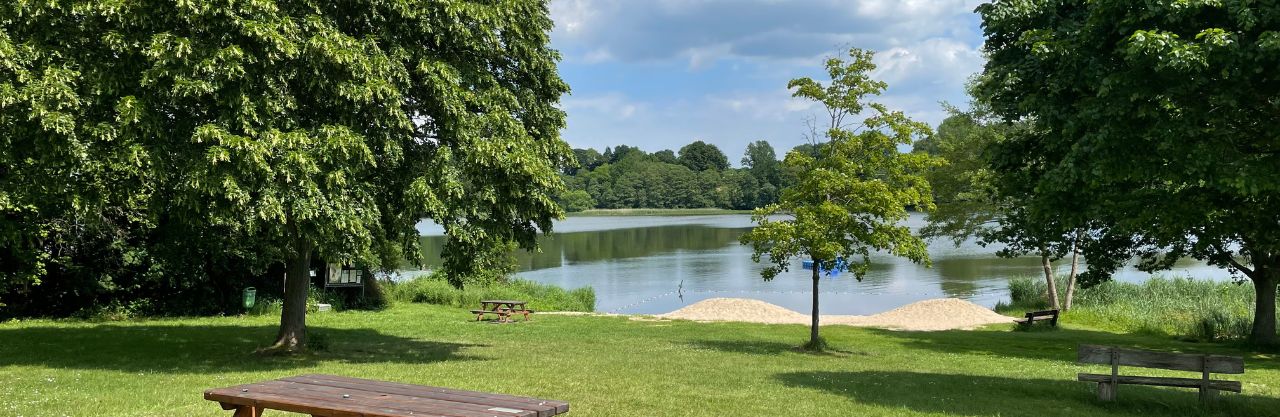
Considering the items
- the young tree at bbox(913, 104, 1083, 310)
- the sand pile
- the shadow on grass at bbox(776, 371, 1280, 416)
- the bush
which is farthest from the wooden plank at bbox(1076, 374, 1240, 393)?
the bush

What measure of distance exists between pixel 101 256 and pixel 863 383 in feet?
63.2

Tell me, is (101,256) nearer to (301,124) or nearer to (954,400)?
(301,124)

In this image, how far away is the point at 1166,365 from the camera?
402 inches

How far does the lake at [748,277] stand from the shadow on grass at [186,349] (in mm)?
12481

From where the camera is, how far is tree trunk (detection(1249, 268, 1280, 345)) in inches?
747

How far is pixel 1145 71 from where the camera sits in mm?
9617

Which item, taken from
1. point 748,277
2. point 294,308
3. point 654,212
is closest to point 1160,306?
point 748,277

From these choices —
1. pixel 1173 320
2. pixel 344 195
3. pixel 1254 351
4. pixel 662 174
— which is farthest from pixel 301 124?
pixel 662 174

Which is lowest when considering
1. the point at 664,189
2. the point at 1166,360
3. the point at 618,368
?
the point at 618,368

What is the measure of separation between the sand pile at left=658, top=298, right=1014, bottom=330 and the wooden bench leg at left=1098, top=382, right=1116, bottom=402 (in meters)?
14.7

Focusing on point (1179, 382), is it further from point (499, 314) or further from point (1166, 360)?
point (499, 314)

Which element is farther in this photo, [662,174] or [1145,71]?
[662,174]

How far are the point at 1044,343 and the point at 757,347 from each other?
25.0 feet

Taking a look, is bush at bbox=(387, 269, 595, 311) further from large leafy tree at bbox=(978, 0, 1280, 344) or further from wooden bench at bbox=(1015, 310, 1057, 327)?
large leafy tree at bbox=(978, 0, 1280, 344)
